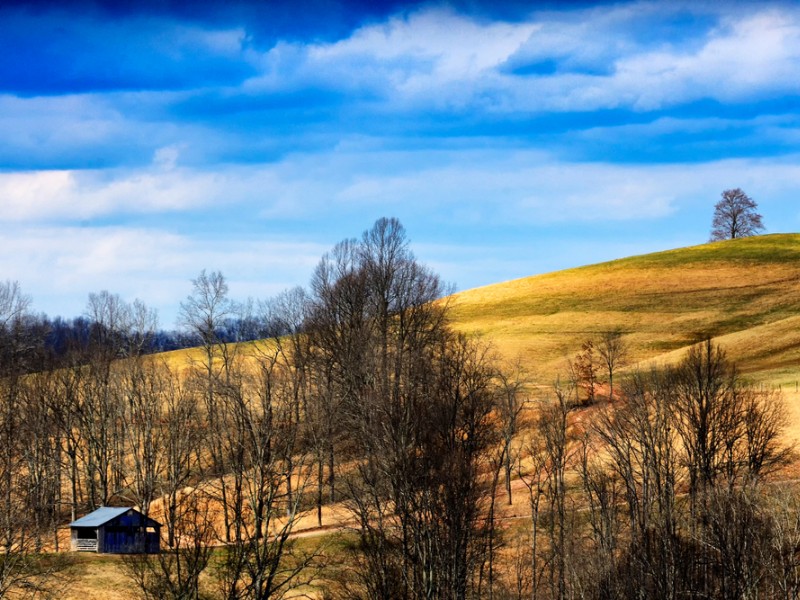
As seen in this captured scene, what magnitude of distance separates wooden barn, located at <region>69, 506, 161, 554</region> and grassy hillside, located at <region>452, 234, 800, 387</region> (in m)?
53.0

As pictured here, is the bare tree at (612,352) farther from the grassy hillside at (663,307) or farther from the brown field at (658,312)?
the grassy hillside at (663,307)

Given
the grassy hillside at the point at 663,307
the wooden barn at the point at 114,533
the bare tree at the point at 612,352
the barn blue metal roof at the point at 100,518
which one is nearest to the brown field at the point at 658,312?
the grassy hillside at the point at 663,307

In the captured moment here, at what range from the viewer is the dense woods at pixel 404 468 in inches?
1729

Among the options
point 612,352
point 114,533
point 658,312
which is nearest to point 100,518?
point 114,533

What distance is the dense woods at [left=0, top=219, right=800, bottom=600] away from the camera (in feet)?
144

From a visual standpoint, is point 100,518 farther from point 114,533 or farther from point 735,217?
point 735,217

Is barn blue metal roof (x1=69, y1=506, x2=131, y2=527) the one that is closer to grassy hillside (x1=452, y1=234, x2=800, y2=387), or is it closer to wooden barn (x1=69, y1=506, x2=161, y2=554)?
wooden barn (x1=69, y1=506, x2=161, y2=554)

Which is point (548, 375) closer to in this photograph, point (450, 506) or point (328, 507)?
point (328, 507)

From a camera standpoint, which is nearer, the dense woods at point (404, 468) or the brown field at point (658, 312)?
the dense woods at point (404, 468)

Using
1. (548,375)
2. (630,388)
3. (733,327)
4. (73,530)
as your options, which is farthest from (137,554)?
(733,327)

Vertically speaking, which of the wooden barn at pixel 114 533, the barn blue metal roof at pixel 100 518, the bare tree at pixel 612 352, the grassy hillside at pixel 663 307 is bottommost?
the wooden barn at pixel 114 533

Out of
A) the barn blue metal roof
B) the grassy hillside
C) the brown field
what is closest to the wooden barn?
the barn blue metal roof

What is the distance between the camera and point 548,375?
9819cm

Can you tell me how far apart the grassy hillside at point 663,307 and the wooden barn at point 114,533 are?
53.0 m
